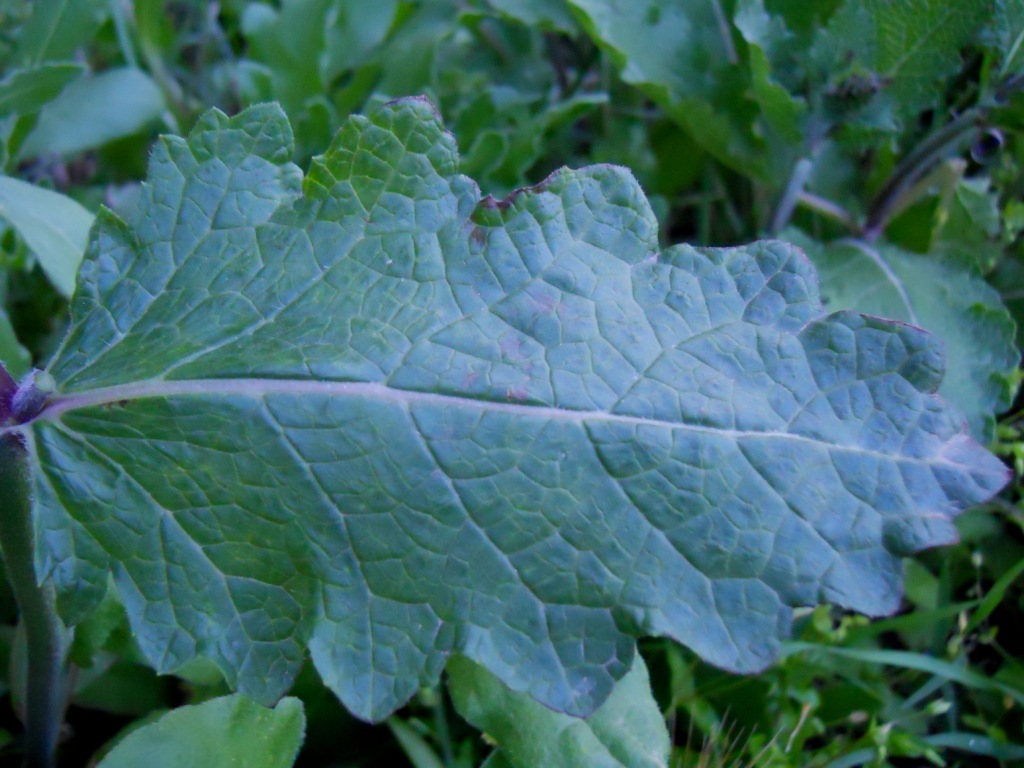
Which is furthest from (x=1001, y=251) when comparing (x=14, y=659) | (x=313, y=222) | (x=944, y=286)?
(x=14, y=659)

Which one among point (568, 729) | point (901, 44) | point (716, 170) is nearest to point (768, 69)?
point (901, 44)

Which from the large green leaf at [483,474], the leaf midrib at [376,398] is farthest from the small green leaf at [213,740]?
the leaf midrib at [376,398]

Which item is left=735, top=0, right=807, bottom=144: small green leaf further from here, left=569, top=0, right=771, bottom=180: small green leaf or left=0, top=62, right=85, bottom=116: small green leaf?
left=0, top=62, right=85, bottom=116: small green leaf

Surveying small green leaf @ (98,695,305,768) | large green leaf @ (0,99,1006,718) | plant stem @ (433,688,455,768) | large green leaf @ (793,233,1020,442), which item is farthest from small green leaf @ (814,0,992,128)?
small green leaf @ (98,695,305,768)

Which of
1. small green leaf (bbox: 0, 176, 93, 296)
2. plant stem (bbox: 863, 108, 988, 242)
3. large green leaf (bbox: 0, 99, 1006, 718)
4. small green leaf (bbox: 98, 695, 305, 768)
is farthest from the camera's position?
plant stem (bbox: 863, 108, 988, 242)

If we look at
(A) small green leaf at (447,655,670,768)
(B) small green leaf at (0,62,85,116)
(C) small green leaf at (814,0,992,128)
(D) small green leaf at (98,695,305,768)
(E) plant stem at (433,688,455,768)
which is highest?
(C) small green leaf at (814,0,992,128)

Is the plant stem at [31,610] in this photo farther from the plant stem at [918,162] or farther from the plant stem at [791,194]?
the plant stem at [918,162]
